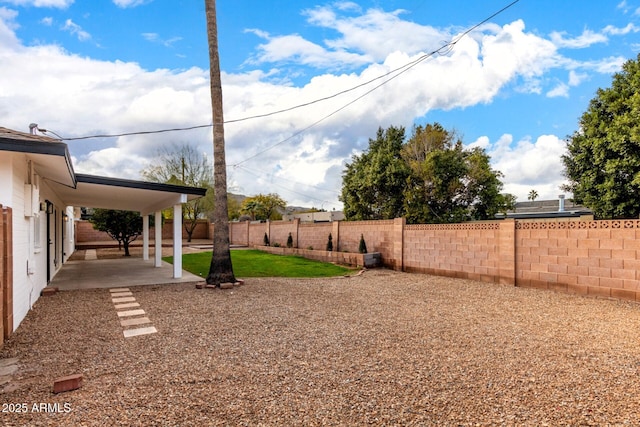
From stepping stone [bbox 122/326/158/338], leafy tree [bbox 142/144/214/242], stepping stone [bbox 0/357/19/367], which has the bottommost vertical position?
stepping stone [bbox 122/326/158/338]

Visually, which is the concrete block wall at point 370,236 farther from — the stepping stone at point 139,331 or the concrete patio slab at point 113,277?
the stepping stone at point 139,331

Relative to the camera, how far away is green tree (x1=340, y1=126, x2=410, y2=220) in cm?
1655

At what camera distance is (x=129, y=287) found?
9.04 metres

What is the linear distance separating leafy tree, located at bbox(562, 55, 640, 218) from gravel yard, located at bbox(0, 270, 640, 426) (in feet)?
18.3

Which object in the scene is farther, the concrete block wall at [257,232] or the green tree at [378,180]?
the concrete block wall at [257,232]

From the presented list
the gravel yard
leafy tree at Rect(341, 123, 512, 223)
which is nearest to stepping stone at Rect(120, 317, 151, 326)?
the gravel yard

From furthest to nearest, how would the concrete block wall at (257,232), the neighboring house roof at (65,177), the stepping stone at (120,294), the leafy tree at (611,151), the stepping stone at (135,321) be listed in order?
the concrete block wall at (257,232) < the leafy tree at (611,151) < the stepping stone at (120,294) < the stepping stone at (135,321) < the neighboring house roof at (65,177)

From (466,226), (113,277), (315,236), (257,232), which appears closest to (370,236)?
(315,236)

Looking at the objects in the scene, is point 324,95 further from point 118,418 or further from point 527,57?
point 118,418

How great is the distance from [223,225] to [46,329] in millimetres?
4474

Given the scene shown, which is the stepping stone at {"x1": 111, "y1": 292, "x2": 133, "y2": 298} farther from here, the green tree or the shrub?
the green tree

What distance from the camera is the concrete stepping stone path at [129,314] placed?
206 inches

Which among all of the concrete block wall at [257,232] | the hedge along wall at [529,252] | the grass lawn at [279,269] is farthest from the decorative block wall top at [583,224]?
the concrete block wall at [257,232]

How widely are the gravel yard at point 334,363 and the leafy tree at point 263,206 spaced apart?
28669mm
